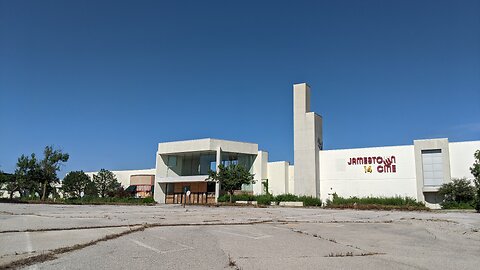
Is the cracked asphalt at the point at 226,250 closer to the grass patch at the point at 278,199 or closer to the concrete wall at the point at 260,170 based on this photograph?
the grass patch at the point at 278,199

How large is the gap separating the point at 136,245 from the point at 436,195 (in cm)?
4539

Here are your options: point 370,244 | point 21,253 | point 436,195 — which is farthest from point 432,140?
point 21,253

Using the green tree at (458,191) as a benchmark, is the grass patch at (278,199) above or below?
below

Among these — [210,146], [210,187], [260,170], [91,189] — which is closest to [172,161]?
[210,187]

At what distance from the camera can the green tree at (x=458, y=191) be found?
1626 inches

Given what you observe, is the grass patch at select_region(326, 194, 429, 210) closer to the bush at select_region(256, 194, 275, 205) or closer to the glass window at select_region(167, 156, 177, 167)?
the bush at select_region(256, 194, 275, 205)

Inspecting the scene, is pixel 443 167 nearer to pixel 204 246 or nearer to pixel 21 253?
pixel 204 246

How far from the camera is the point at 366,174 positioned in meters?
50.5

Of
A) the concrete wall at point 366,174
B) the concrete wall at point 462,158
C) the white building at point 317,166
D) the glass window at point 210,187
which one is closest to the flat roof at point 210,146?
the white building at point 317,166

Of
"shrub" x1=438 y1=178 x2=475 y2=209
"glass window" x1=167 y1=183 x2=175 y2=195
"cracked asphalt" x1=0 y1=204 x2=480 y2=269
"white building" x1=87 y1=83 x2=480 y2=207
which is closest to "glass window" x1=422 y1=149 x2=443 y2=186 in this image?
"white building" x1=87 y1=83 x2=480 y2=207

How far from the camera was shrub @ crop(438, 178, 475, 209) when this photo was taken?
41.2 m

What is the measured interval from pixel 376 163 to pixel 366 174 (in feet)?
6.31

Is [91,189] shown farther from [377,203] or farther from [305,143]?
[377,203]

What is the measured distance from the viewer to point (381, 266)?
732 centimetres
